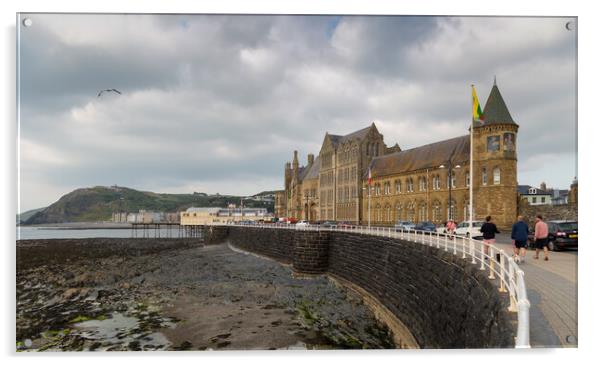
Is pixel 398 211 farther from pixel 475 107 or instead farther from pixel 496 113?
pixel 475 107

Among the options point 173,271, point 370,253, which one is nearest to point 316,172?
point 173,271

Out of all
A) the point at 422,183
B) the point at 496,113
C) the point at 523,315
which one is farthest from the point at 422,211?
the point at 523,315

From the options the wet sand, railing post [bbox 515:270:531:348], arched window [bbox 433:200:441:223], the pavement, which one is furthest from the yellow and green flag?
arched window [bbox 433:200:441:223]

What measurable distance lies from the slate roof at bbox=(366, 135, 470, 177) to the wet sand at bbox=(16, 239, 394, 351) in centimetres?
2741

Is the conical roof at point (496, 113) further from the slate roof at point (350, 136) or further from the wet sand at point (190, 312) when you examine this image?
the slate roof at point (350, 136)

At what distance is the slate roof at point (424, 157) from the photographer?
50906 millimetres

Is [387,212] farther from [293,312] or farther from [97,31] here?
[97,31]

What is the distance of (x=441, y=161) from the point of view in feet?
174

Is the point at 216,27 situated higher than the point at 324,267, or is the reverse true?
the point at 216,27

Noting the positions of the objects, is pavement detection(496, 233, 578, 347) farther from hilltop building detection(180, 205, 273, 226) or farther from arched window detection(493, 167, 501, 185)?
hilltop building detection(180, 205, 273, 226)

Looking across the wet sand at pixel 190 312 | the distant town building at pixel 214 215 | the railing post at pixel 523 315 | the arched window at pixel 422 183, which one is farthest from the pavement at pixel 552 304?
the distant town building at pixel 214 215

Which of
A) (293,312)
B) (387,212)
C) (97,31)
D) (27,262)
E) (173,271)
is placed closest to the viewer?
(97,31)
